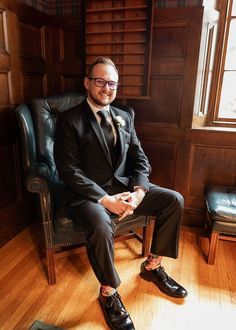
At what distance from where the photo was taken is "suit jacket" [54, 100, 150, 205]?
1.50m

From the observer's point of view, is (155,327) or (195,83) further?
(195,83)

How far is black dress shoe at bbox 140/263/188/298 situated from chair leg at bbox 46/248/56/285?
572mm

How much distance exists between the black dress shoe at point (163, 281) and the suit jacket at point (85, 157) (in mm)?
555

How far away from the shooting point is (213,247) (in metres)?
1.83

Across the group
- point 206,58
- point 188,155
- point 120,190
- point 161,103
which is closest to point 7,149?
point 120,190

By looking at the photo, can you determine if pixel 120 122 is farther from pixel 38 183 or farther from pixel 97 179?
pixel 38 183

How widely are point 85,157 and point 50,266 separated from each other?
0.71 metres

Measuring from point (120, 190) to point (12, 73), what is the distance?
1.18 meters

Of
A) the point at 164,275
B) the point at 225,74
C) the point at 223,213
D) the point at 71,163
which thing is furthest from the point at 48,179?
the point at 225,74

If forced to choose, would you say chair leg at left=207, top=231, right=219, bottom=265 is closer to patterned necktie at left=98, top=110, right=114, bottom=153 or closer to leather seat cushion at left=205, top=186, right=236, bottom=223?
leather seat cushion at left=205, top=186, right=236, bottom=223

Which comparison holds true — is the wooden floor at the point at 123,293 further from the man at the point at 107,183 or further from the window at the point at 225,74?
the window at the point at 225,74

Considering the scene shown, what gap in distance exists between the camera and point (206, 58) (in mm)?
2162

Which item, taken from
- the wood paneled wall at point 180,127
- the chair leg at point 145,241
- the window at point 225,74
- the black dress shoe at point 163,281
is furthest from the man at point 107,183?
the window at point 225,74

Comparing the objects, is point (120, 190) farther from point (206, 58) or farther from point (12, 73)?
point (206, 58)
